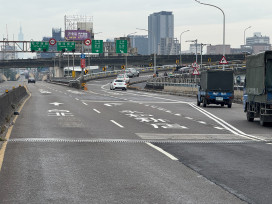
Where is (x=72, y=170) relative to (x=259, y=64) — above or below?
below

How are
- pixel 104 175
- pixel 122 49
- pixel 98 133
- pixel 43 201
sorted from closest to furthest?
1. pixel 43 201
2. pixel 104 175
3. pixel 98 133
4. pixel 122 49

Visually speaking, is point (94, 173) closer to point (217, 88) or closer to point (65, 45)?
point (217, 88)

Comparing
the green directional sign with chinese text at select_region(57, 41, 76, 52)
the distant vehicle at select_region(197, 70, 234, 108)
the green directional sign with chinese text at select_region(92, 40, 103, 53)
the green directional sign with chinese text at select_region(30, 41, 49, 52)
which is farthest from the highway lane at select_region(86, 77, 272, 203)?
the green directional sign with chinese text at select_region(92, 40, 103, 53)

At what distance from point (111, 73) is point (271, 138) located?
10941 cm

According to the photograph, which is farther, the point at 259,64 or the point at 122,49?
the point at 122,49

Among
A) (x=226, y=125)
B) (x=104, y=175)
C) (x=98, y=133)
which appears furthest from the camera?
(x=226, y=125)

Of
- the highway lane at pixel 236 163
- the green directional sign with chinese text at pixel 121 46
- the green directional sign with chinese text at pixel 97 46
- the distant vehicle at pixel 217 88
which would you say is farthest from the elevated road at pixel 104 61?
the highway lane at pixel 236 163

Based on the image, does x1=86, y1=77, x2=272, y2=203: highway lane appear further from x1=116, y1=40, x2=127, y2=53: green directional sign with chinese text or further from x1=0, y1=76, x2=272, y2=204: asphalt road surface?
x1=116, y1=40, x2=127, y2=53: green directional sign with chinese text

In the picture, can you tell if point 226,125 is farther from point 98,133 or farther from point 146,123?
point 98,133

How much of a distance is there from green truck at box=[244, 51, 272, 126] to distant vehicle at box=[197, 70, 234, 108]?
9501mm

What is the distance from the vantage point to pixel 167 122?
70.6 ft

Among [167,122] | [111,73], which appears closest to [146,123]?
[167,122]

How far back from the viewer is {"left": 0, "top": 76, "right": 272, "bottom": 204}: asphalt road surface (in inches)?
304

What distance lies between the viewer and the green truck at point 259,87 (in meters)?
20.0
